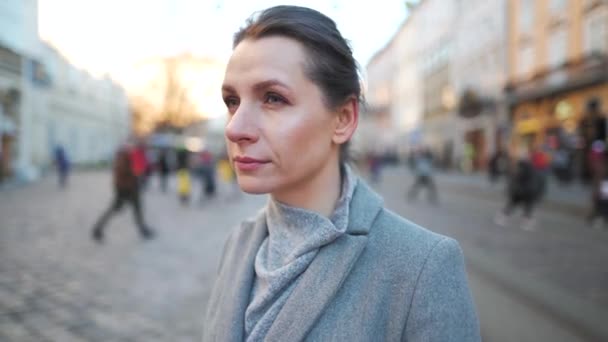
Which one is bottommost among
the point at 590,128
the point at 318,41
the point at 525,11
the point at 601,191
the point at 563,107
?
the point at 601,191

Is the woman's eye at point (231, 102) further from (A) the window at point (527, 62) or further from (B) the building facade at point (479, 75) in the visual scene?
(A) the window at point (527, 62)

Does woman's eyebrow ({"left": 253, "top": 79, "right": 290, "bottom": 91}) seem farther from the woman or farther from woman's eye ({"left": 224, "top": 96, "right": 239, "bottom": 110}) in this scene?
woman's eye ({"left": 224, "top": 96, "right": 239, "bottom": 110})

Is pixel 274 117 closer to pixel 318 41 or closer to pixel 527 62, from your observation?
pixel 318 41

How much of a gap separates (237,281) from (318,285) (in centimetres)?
30

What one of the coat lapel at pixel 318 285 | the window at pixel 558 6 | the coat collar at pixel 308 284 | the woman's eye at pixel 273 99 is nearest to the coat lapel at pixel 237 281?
the coat collar at pixel 308 284

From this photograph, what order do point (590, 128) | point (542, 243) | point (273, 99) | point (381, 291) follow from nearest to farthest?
point (381, 291)
point (273, 99)
point (542, 243)
point (590, 128)

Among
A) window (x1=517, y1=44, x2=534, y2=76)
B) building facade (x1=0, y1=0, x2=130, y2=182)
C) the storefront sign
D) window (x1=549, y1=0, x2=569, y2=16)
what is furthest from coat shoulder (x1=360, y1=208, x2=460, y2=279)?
the storefront sign

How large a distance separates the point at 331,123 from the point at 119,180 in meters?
7.74

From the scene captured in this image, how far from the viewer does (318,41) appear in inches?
46.0

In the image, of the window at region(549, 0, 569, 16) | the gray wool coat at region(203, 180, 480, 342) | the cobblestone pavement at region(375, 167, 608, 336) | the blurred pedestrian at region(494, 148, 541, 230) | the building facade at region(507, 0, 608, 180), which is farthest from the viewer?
the building facade at region(507, 0, 608, 180)

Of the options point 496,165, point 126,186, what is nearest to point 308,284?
point 126,186

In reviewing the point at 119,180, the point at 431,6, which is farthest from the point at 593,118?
the point at 431,6

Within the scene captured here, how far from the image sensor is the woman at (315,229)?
1.06 meters

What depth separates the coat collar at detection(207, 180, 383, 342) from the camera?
3.56ft
